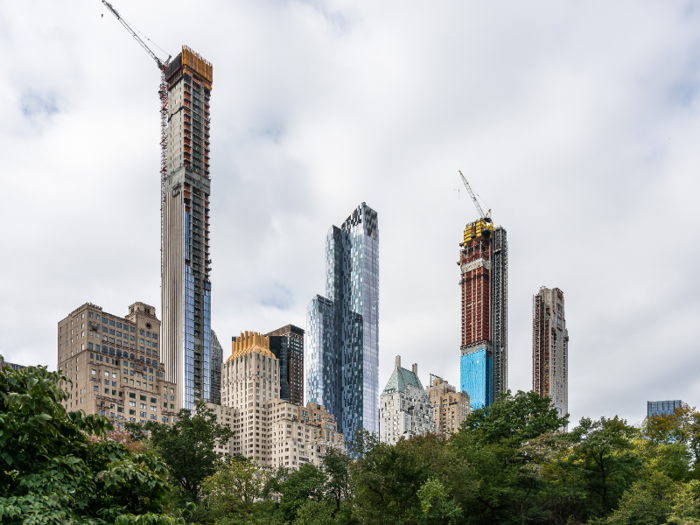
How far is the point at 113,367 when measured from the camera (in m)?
144

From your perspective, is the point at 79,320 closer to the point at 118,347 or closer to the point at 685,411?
the point at 118,347

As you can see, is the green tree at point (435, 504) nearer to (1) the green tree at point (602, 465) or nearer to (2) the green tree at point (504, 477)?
(2) the green tree at point (504, 477)

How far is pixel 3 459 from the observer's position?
12.6 m

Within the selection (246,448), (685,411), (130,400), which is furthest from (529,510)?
(246,448)

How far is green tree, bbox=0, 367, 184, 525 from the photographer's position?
39.5ft

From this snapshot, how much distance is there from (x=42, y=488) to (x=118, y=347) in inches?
5705

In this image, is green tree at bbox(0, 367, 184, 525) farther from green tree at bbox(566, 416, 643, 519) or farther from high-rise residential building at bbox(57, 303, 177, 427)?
high-rise residential building at bbox(57, 303, 177, 427)

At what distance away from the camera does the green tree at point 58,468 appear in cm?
1205

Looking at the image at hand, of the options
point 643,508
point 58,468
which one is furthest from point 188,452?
point 58,468

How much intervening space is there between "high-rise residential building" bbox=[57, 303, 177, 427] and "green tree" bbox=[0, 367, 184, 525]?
130 m

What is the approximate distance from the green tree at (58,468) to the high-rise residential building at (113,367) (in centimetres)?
13008

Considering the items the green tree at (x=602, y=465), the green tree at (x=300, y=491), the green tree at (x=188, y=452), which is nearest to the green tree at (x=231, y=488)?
the green tree at (x=188, y=452)

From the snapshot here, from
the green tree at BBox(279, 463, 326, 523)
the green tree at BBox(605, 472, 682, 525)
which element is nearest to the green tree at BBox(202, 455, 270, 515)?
the green tree at BBox(279, 463, 326, 523)

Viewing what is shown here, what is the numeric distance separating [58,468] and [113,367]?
461 feet
